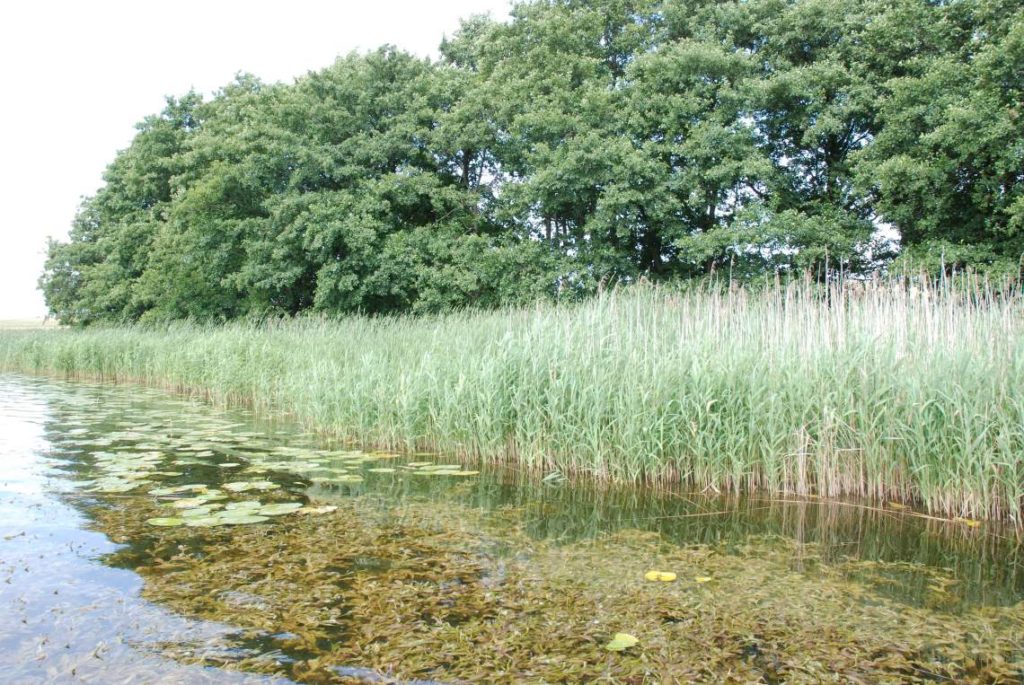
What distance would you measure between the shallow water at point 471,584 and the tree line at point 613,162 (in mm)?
9843

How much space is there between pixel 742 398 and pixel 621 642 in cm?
337

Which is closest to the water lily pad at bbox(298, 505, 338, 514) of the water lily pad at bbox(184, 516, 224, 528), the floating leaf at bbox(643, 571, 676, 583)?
the water lily pad at bbox(184, 516, 224, 528)

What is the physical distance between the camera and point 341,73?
22453 millimetres

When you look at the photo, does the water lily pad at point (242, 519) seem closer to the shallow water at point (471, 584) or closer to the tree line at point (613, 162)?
the shallow water at point (471, 584)

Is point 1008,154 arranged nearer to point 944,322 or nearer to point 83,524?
point 944,322

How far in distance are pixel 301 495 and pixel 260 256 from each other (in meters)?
17.4

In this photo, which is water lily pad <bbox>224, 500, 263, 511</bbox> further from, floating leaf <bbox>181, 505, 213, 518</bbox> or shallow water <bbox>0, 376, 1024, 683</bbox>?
floating leaf <bbox>181, 505, 213, 518</bbox>

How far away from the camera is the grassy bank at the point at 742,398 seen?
Result: 4.96 m

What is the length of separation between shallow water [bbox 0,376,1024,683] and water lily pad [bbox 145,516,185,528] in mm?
20

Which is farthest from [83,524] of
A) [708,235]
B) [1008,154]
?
[1008,154]

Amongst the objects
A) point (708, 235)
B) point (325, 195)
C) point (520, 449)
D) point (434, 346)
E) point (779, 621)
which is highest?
point (325, 195)

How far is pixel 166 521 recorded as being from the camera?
4.48 meters

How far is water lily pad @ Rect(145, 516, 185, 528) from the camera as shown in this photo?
4.44 meters

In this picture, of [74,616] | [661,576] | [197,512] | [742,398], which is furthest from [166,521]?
[742,398]
